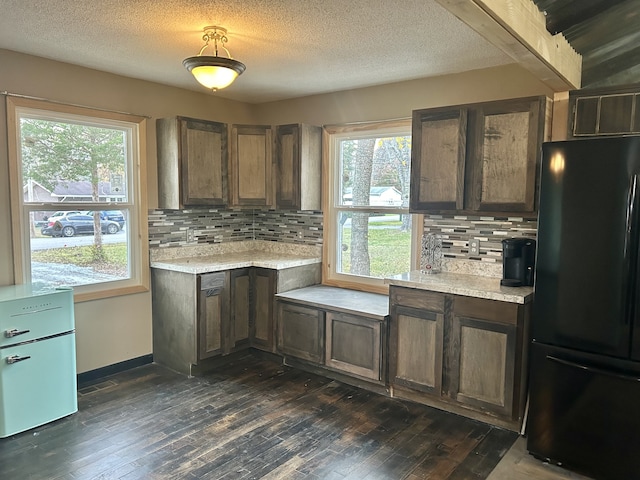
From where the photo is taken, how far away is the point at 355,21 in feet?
8.20

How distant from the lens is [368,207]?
405cm

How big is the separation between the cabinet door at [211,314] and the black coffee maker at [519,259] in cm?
224

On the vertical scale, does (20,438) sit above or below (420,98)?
below

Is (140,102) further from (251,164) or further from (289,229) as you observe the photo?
(289,229)

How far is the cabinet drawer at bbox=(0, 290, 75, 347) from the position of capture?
271 centimetres

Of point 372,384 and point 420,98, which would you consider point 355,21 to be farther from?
point 372,384

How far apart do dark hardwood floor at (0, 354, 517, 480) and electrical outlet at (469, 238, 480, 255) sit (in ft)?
3.90

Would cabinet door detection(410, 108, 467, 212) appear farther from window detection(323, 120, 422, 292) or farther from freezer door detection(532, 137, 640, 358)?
freezer door detection(532, 137, 640, 358)

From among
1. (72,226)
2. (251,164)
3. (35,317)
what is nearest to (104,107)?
(72,226)

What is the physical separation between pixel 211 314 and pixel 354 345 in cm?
124

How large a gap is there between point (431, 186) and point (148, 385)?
8.76 feet

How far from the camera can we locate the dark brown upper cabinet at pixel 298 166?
13.6 feet

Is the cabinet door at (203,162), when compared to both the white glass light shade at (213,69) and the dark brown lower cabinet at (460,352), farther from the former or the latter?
the dark brown lower cabinet at (460,352)

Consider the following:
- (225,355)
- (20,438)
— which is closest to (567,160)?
(225,355)
